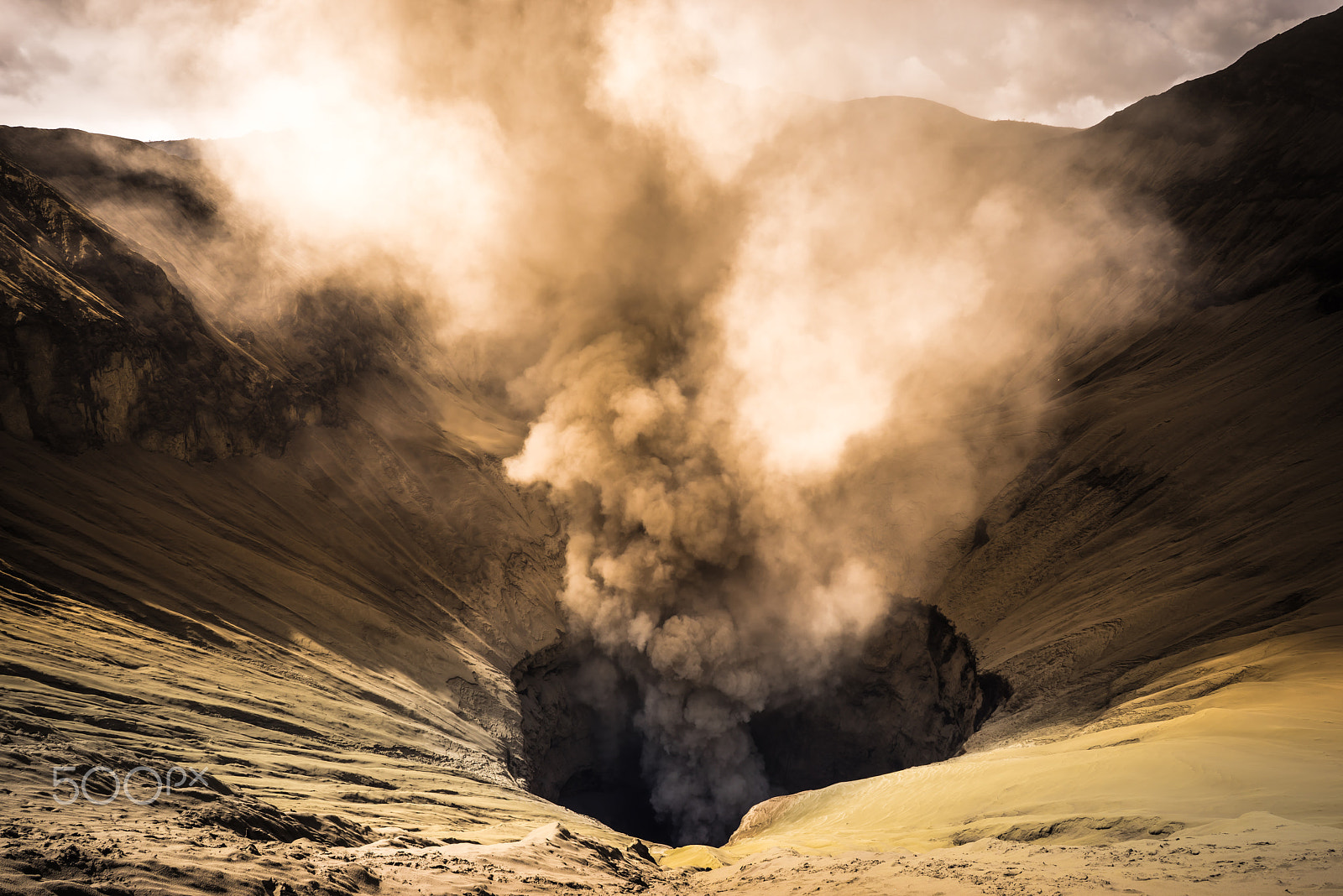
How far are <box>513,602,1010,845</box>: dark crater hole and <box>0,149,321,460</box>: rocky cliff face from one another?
715 inches

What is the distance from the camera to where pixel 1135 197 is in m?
45.7

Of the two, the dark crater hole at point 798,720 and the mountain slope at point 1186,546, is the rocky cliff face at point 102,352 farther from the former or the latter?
the mountain slope at point 1186,546

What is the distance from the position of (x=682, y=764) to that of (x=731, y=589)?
32.4 ft

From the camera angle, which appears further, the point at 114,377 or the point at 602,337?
the point at 602,337

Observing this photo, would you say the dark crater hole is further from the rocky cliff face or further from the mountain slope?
the rocky cliff face

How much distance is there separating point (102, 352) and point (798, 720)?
3783cm

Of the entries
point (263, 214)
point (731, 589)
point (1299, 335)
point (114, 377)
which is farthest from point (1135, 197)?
point (114, 377)

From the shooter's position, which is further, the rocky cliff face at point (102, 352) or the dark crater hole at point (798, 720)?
the dark crater hole at point (798, 720)

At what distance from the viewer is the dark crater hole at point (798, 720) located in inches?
1351

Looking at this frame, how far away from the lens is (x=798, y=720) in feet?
139

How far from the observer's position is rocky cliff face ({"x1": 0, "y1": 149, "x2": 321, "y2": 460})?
26828 millimetres

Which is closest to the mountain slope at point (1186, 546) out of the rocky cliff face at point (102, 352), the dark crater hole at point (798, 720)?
the dark crater hole at point (798, 720)

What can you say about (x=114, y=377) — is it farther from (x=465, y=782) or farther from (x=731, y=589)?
(x=731, y=589)

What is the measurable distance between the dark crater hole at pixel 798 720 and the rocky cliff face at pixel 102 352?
715 inches
